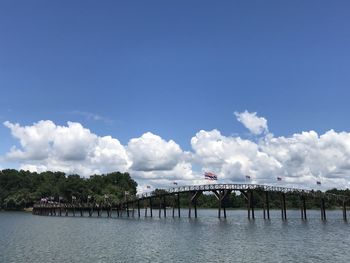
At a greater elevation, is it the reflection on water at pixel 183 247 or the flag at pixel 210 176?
the flag at pixel 210 176

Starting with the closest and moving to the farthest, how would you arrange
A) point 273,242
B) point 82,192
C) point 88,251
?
1. point 88,251
2. point 273,242
3. point 82,192

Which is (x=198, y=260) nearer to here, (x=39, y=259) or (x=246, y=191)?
(x=39, y=259)

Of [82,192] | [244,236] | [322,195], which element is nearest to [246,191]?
[322,195]

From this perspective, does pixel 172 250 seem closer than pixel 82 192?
Yes

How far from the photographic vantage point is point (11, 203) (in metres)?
197

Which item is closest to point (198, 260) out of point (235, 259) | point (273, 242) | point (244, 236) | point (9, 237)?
point (235, 259)

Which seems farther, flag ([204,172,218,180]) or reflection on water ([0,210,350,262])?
flag ([204,172,218,180])

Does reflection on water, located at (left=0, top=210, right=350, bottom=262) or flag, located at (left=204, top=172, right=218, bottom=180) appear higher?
flag, located at (left=204, top=172, right=218, bottom=180)

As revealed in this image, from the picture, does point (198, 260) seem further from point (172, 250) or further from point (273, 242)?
point (273, 242)

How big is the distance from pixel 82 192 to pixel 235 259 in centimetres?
15691

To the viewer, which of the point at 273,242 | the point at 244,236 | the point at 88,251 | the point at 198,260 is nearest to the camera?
the point at 198,260

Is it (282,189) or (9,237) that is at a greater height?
(282,189)

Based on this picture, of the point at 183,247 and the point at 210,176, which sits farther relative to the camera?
the point at 210,176

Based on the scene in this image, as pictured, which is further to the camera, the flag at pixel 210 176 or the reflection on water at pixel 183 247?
the flag at pixel 210 176
